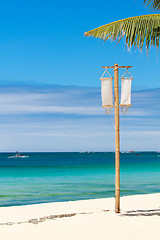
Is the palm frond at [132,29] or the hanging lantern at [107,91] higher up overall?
the palm frond at [132,29]

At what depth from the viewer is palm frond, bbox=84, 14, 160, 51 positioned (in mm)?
10438

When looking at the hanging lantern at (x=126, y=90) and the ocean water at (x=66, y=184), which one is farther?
the ocean water at (x=66, y=184)

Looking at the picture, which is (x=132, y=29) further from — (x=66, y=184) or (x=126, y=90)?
(x=66, y=184)

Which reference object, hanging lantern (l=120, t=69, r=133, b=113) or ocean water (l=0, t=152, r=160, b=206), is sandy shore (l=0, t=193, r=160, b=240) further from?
ocean water (l=0, t=152, r=160, b=206)

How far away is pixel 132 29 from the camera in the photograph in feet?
34.1

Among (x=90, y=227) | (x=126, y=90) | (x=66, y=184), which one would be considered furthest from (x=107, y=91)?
(x=66, y=184)

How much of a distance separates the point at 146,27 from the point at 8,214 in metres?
8.12

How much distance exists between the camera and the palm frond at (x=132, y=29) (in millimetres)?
10438

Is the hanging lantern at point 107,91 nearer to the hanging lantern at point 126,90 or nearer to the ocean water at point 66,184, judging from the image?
the hanging lantern at point 126,90

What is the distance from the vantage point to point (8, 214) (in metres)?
13.8

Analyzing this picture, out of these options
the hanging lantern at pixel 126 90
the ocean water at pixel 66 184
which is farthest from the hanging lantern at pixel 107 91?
the ocean water at pixel 66 184

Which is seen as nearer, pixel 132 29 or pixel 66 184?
pixel 132 29

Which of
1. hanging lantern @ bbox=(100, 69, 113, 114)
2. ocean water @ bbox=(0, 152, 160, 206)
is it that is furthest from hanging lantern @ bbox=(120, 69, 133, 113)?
ocean water @ bbox=(0, 152, 160, 206)

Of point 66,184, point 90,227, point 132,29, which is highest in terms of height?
point 132,29
